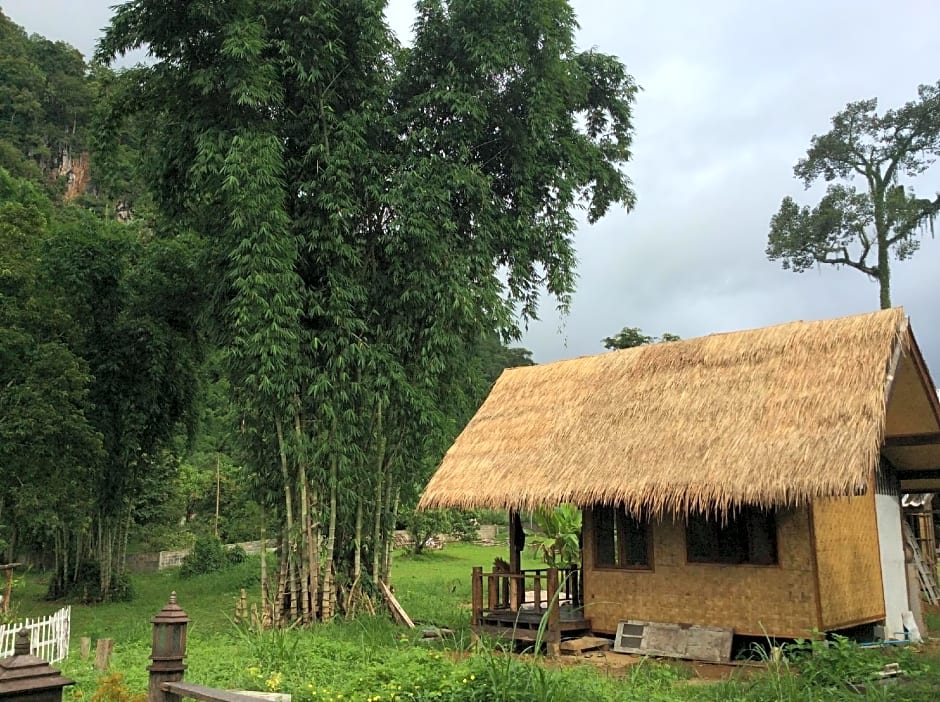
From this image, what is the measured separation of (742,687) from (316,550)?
Result: 6.74 meters

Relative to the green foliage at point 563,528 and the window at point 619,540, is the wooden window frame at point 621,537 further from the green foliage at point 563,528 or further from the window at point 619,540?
the green foliage at point 563,528

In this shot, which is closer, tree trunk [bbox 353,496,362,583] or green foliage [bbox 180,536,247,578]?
tree trunk [bbox 353,496,362,583]

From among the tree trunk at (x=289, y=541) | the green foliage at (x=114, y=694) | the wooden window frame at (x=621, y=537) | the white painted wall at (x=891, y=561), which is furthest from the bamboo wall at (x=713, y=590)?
the green foliage at (x=114, y=694)

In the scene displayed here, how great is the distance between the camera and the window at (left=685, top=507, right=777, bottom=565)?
9.20 m

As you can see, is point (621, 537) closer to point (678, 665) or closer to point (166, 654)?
point (678, 665)

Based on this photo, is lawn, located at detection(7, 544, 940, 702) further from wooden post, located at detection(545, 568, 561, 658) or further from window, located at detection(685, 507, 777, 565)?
window, located at detection(685, 507, 777, 565)

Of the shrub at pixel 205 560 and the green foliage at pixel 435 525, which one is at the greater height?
the green foliage at pixel 435 525

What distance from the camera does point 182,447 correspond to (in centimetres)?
2175

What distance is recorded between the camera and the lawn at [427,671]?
19.5ft

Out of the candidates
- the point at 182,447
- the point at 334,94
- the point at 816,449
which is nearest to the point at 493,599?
the point at 816,449

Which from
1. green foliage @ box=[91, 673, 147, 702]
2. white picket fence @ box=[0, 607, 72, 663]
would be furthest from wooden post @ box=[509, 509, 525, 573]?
green foliage @ box=[91, 673, 147, 702]

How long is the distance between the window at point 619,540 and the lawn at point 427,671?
155 centimetres

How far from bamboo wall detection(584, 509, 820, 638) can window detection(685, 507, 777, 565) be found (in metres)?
0.11

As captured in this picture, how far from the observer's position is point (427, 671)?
6.23m
